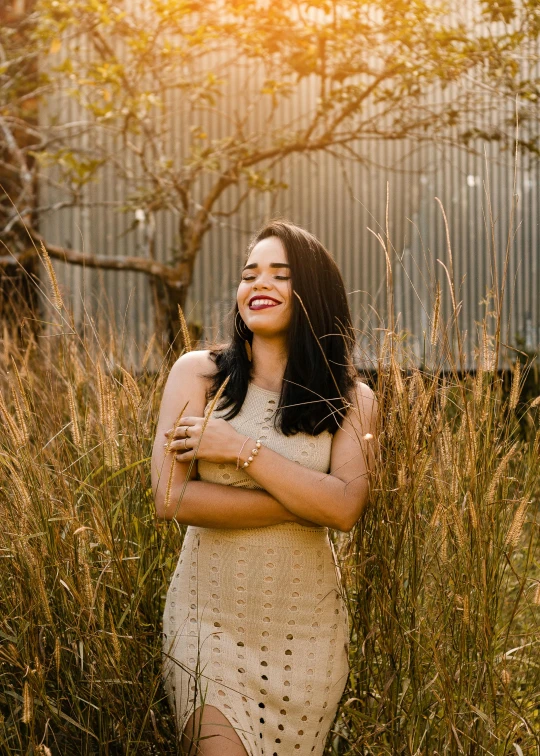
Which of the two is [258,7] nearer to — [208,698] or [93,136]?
[93,136]

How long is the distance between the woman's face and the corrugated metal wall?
5.00 metres

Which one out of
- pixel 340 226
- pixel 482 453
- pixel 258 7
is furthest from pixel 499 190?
pixel 482 453

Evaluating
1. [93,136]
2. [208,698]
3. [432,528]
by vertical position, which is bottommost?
[208,698]

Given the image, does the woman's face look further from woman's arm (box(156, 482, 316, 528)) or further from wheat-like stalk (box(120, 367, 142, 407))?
woman's arm (box(156, 482, 316, 528))

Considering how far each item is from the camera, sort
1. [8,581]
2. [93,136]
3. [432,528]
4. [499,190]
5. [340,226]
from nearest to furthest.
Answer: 1. [432,528]
2. [8,581]
3. [93,136]
4. [340,226]
5. [499,190]

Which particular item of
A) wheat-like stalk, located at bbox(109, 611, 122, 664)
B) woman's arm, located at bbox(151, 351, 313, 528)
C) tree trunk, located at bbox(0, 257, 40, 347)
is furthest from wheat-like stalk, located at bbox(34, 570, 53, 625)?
tree trunk, located at bbox(0, 257, 40, 347)

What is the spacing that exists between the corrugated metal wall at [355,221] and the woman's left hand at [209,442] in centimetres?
526

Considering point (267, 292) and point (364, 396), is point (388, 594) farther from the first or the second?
point (267, 292)

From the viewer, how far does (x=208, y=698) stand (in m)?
2.00

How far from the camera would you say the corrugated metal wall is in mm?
7633

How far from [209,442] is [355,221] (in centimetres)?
671

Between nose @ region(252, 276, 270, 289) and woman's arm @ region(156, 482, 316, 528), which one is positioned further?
nose @ region(252, 276, 270, 289)

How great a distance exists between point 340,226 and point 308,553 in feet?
21.5

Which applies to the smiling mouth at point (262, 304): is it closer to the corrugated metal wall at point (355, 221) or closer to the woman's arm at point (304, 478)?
the woman's arm at point (304, 478)
